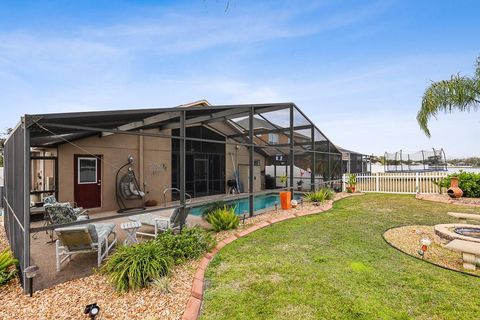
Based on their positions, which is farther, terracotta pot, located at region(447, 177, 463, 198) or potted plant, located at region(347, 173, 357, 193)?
potted plant, located at region(347, 173, 357, 193)

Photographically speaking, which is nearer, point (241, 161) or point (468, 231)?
point (468, 231)

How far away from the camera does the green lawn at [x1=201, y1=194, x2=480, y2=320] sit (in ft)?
9.80

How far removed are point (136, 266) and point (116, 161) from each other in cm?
754

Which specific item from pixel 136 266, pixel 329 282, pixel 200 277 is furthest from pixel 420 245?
pixel 136 266

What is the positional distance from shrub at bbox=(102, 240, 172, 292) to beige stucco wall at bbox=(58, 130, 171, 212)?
6458 millimetres

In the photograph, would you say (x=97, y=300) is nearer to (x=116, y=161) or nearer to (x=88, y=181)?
(x=88, y=181)

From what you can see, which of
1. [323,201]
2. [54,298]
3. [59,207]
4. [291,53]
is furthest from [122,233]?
[291,53]

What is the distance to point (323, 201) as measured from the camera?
1049 cm

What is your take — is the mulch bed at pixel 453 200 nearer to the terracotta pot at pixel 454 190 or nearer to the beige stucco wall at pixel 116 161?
the terracotta pot at pixel 454 190

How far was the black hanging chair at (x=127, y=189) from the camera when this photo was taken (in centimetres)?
983

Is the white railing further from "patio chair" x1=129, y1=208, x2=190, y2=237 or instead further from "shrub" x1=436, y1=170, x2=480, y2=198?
"patio chair" x1=129, y1=208, x2=190, y2=237

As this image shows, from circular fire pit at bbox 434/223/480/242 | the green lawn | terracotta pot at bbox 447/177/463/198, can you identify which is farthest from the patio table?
terracotta pot at bbox 447/177/463/198

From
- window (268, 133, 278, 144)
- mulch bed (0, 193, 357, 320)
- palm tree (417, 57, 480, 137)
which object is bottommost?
mulch bed (0, 193, 357, 320)

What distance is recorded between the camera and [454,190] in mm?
10477
